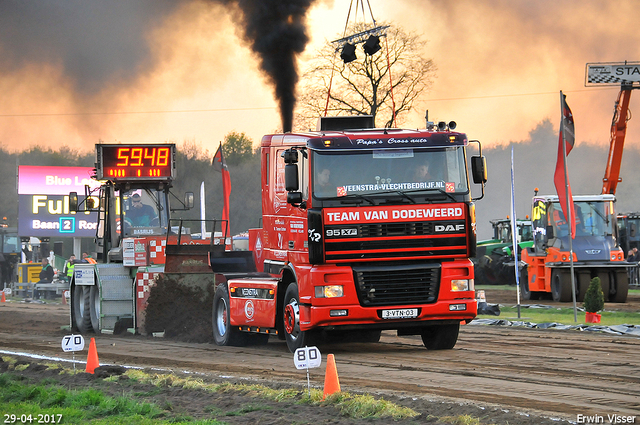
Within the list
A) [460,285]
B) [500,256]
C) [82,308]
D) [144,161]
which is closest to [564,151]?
[460,285]

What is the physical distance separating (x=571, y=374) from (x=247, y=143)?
6374 cm

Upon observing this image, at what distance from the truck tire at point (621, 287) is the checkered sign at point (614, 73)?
9.82 meters

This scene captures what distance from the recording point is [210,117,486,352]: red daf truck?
40.3 feet

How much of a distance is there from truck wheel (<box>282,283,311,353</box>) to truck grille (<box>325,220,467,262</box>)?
1105 millimetres

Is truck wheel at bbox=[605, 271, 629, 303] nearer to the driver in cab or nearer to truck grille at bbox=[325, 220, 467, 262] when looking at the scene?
the driver in cab

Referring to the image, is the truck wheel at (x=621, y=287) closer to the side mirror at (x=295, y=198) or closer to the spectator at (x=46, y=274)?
the side mirror at (x=295, y=198)

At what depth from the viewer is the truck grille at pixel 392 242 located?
12203mm

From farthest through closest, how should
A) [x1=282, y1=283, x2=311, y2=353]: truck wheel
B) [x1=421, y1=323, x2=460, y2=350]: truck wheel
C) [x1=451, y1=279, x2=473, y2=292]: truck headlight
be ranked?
1. [x1=421, y1=323, x2=460, y2=350]: truck wheel
2. [x1=282, y1=283, x2=311, y2=353]: truck wheel
3. [x1=451, y1=279, x2=473, y2=292]: truck headlight

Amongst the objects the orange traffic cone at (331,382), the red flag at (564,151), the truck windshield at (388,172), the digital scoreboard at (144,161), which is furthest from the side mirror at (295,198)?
the red flag at (564,151)

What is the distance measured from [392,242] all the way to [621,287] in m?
15.3

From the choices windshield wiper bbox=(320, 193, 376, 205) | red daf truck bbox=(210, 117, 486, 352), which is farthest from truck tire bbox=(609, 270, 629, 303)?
windshield wiper bbox=(320, 193, 376, 205)

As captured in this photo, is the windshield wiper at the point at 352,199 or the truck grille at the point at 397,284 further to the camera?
the truck grille at the point at 397,284

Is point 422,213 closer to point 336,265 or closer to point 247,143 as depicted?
point 336,265

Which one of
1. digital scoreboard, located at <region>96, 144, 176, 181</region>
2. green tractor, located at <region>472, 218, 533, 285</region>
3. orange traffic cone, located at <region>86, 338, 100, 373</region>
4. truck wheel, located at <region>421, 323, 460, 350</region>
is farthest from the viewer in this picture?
green tractor, located at <region>472, 218, 533, 285</region>
